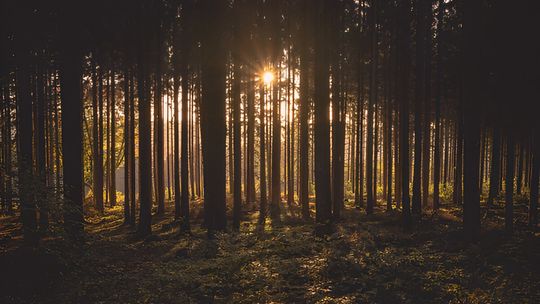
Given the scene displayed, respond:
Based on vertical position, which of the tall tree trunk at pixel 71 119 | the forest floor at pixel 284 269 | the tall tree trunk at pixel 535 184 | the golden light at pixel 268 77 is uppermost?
the golden light at pixel 268 77

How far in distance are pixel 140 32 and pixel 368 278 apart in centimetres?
1123

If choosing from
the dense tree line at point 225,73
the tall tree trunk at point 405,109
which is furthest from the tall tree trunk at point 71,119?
the tall tree trunk at point 405,109

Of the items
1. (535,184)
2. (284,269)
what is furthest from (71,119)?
(535,184)

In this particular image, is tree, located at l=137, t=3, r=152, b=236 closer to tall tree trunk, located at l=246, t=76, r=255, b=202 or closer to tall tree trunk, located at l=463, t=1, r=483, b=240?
tall tree trunk, located at l=246, t=76, r=255, b=202

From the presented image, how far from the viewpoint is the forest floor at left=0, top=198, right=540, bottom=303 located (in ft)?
24.2

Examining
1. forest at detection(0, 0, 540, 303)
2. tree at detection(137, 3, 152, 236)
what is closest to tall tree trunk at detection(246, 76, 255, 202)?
forest at detection(0, 0, 540, 303)

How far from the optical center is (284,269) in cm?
927

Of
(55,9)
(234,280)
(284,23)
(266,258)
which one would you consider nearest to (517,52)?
(284,23)

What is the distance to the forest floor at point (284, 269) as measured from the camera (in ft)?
24.2

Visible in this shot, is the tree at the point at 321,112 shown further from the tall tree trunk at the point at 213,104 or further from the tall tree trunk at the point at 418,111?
the tall tree trunk at the point at 418,111

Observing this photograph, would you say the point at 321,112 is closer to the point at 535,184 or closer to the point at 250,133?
the point at 535,184

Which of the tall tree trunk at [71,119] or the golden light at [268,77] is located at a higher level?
the golden light at [268,77]

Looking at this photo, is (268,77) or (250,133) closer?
(250,133)

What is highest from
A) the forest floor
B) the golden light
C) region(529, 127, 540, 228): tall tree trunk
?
the golden light
